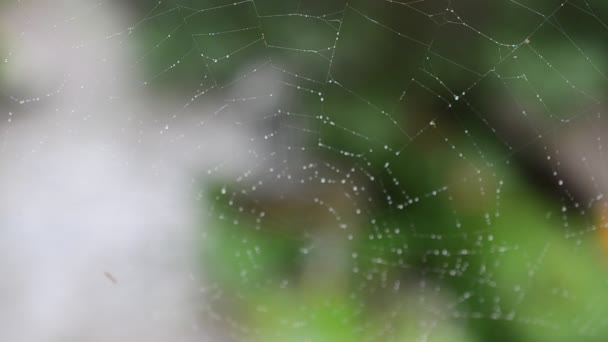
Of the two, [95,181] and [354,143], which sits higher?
[95,181]

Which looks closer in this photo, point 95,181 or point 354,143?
point 354,143

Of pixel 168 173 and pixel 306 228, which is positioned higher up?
pixel 168 173

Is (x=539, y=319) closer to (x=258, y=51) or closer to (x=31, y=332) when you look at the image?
(x=258, y=51)

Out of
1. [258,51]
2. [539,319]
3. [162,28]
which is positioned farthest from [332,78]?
[539,319]

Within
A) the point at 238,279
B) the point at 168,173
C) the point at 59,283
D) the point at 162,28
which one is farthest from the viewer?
the point at 59,283

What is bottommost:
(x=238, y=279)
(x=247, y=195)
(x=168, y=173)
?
(x=238, y=279)
